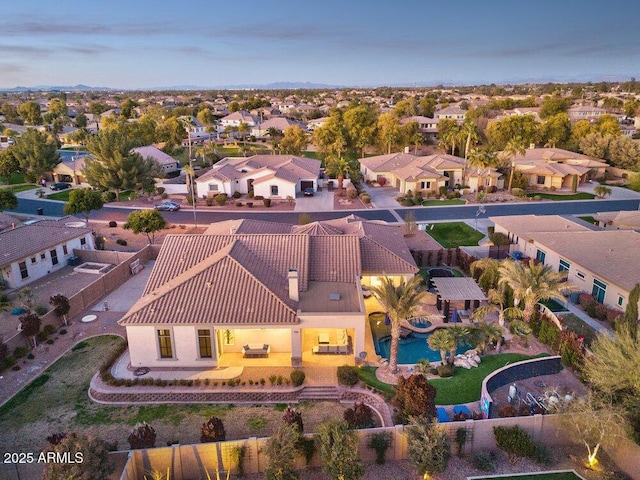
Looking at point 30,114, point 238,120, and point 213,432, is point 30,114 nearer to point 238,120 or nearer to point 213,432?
point 238,120

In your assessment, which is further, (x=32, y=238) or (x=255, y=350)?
(x=32, y=238)

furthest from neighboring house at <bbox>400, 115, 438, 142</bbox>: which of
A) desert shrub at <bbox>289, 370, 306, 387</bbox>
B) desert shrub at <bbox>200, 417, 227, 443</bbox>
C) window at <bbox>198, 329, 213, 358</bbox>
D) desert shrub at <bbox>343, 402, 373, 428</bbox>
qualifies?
desert shrub at <bbox>200, 417, 227, 443</bbox>

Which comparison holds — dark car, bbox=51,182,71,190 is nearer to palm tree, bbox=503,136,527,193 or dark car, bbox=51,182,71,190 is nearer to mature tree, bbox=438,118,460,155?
mature tree, bbox=438,118,460,155

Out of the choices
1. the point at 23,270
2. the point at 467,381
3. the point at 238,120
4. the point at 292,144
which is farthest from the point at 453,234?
the point at 238,120

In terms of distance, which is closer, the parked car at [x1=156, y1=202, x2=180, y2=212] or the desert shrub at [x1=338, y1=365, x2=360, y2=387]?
the desert shrub at [x1=338, y1=365, x2=360, y2=387]

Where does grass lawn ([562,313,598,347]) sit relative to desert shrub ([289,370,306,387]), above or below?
below

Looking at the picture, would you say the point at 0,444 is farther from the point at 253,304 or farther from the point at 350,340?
the point at 350,340
